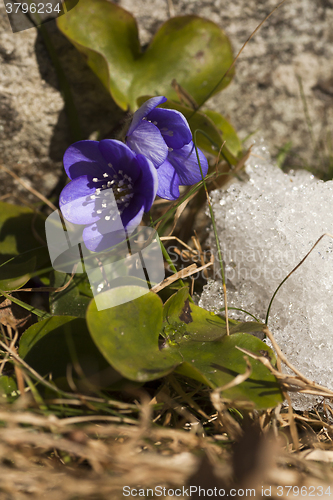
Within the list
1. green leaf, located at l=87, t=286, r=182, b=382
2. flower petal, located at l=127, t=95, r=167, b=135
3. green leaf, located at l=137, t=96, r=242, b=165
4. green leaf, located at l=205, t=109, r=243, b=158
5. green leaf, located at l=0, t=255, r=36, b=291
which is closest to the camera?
green leaf, located at l=87, t=286, r=182, b=382

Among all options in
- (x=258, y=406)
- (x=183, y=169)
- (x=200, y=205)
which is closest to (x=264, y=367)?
(x=258, y=406)

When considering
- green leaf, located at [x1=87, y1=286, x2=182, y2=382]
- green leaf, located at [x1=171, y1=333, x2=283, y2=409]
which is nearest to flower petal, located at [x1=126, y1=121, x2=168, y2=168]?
green leaf, located at [x1=87, y1=286, x2=182, y2=382]

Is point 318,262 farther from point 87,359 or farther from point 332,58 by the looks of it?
point 332,58

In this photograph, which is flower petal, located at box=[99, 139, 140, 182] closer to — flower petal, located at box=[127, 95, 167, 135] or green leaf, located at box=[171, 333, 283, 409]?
flower petal, located at box=[127, 95, 167, 135]

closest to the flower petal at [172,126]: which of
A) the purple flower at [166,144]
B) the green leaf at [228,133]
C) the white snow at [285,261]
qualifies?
the purple flower at [166,144]

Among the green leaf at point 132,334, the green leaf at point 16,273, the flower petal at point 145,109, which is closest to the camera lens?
the green leaf at point 132,334

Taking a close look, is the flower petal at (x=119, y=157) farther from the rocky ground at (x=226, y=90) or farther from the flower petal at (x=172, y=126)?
the rocky ground at (x=226, y=90)

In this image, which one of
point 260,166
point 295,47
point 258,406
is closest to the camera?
point 258,406

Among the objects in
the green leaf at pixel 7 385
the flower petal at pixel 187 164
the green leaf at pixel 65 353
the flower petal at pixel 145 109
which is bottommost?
the green leaf at pixel 7 385
